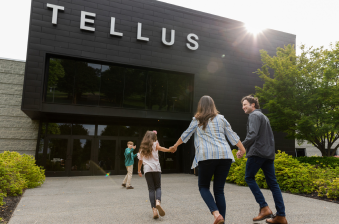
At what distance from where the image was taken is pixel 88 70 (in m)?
13.0

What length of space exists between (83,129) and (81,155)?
58.6 inches

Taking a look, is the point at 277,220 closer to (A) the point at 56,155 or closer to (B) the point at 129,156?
(B) the point at 129,156

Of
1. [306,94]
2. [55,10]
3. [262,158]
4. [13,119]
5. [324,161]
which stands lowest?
[324,161]

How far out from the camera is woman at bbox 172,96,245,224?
123 inches

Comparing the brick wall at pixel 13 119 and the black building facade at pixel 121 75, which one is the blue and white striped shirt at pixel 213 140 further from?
the brick wall at pixel 13 119

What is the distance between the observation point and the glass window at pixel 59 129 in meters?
13.5

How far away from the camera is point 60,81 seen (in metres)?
12.5

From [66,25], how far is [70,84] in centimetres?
300

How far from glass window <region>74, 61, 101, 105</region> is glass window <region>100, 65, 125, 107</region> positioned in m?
0.27

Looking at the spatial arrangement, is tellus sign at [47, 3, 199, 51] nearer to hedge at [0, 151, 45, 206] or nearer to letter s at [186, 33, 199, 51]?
letter s at [186, 33, 199, 51]

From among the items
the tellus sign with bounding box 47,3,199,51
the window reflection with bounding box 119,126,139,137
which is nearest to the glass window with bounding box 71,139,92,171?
the window reflection with bounding box 119,126,139,137

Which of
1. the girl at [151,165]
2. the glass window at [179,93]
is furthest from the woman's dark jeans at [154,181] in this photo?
the glass window at [179,93]

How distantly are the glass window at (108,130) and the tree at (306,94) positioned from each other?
8739 mm

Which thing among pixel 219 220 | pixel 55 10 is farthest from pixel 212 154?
pixel 55 10
